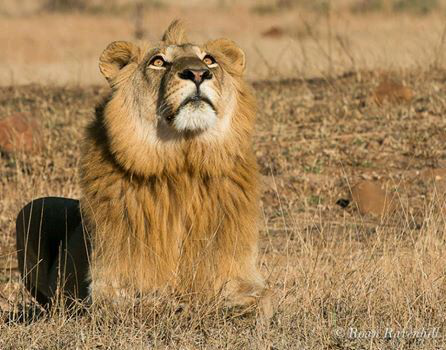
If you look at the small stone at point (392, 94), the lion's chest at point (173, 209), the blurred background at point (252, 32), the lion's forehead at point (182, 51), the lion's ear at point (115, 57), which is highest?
the lion's forehead at point (182, 51)

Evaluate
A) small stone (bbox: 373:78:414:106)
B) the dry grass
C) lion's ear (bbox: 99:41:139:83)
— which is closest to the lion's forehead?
lion's ear (bbox: 99:41:139:83)

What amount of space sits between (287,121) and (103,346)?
631 cm

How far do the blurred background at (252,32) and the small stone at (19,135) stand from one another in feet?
7.67

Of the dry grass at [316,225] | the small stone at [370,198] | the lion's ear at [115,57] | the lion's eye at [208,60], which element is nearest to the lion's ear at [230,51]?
the lion's eye at [208,60]

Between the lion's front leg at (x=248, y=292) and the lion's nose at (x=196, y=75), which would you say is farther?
the lion's front leg at (x=248, y=292)

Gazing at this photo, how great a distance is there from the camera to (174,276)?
5.79 metres

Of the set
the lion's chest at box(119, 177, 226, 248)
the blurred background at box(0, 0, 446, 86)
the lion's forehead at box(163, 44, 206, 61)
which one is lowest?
the blurred background at box(0, 0, 446, 86)

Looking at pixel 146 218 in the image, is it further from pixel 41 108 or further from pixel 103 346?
pixel 41 108

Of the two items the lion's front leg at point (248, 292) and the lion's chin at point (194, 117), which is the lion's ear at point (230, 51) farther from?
the lion's front leg at point (248, 292)

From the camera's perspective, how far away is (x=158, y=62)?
598 centimetres

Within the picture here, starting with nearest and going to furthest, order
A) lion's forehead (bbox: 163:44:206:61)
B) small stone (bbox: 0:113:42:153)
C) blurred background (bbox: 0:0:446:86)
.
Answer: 1. lion's forehead (bbox: 163:44:206:61)
2. small stone (bbox: 0:113:42:153)
3. blurred background (bbox: 0:0:446:86)

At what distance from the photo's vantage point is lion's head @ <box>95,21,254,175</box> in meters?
5.58

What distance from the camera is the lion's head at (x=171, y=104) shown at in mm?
5582

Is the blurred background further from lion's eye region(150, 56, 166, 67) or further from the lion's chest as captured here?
the lion's chest
